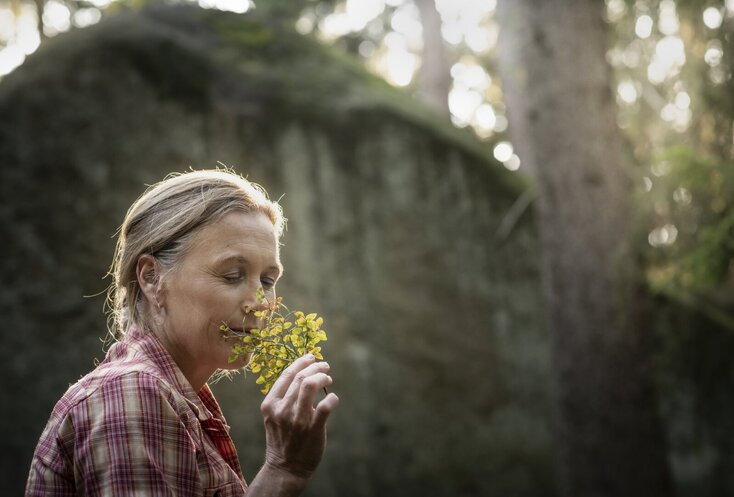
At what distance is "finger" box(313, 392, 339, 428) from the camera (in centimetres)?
188

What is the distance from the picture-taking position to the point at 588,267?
621cm

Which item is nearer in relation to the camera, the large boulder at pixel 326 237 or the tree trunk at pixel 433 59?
the large boulder at pixel 326 237

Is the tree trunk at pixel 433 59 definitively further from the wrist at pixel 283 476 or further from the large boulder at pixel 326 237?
the wrist at pixel 283 476

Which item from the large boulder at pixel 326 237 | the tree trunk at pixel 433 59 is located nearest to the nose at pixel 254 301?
the large boulder at pixel 326 237

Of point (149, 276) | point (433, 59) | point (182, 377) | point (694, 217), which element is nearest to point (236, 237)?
point (149, 276)

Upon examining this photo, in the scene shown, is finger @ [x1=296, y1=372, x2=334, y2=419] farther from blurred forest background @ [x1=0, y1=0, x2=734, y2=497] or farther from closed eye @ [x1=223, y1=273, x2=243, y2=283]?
blurred forest background @ [x1=0, y1=0, x2=734, y2=497]

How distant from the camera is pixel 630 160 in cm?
682

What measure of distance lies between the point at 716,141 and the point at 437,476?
13.3 feet

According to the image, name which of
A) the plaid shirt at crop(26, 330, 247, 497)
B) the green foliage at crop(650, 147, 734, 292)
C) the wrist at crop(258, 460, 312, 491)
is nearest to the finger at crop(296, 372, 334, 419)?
the wrist at crop(258, 460, 312, 491)

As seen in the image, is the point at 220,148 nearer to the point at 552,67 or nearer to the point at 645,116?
the point at 552,67

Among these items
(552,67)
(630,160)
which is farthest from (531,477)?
(552,67)

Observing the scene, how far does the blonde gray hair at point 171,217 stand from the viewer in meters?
2.10

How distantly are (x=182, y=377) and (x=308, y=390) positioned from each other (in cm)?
38

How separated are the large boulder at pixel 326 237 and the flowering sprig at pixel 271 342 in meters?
5.58
